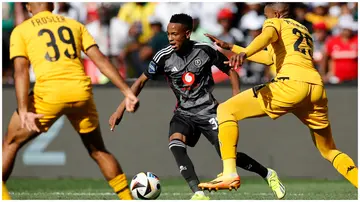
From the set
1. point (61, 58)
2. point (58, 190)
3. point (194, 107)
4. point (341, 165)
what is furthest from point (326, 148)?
point (58, 190)

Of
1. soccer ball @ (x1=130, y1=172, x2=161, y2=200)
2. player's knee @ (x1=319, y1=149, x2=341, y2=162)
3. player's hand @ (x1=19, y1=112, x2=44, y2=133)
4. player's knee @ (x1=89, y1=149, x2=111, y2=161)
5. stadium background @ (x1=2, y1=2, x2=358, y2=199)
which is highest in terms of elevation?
player's hand @ (x1=19, y1=112, x2=44, y2=133)

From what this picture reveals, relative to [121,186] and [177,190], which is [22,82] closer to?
[121,186]

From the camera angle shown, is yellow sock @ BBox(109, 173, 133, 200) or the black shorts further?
the black shorts

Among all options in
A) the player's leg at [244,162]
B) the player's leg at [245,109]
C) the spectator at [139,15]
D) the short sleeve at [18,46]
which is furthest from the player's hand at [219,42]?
the spectator at [139,15]

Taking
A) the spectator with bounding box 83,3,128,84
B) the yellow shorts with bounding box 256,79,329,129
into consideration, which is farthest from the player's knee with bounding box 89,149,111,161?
the spectator with bounding box 83,3,128,84

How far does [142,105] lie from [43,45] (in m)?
6.53

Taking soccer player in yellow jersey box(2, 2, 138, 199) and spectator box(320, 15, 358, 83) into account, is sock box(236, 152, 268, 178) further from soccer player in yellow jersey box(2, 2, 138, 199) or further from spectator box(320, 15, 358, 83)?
spectator box(320, 15, 358, 83)

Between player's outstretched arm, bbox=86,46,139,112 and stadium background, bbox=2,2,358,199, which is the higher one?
player's outstretched arm, bbox=86,46,139,112

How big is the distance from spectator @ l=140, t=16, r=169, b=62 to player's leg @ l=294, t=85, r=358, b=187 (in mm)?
5975

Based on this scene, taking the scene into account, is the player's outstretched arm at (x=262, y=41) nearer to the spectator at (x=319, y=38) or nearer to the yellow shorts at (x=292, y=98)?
the yellow shorts at (x=292, y=98)

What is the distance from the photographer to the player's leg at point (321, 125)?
9.59 m

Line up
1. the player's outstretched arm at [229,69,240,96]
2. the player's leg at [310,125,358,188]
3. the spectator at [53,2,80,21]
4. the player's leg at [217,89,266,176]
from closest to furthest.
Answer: the player's leg at [217,89,266,176]
the player's leg at [310,125,358,188]
the player's outstretched arm at [229,69,240,96]
the spectator at [53,2,80,21]

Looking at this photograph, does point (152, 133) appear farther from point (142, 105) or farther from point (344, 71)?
point (344, 71)

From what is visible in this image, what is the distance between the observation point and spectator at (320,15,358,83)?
50.5 feet
